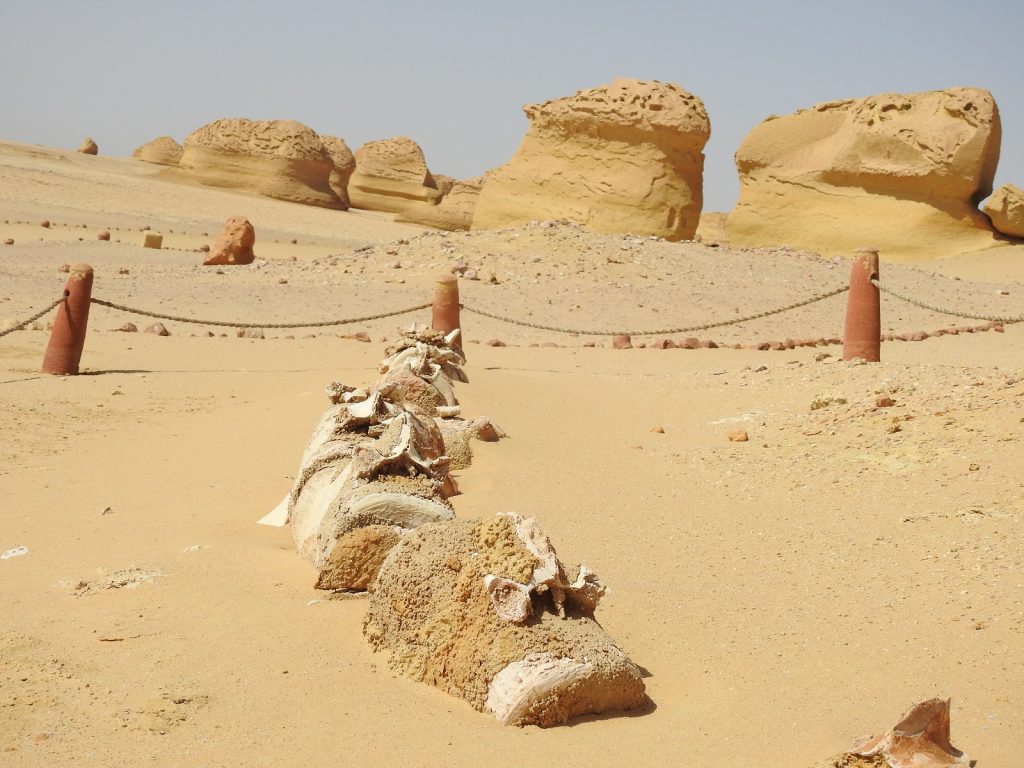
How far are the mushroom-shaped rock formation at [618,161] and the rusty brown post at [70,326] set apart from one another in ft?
42.5

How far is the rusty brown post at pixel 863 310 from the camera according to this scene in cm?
957

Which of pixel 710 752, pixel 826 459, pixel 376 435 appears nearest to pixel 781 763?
pixel 710 752

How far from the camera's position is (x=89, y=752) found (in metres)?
3.03

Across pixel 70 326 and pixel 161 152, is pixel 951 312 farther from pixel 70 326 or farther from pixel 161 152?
pixel 161 152

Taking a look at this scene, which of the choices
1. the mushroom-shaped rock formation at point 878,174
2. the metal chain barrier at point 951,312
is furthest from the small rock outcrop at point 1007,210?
the metal chain barrier at point 951,312

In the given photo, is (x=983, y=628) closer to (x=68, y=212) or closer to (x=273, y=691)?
(x=273, y=691)

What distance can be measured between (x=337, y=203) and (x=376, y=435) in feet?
112

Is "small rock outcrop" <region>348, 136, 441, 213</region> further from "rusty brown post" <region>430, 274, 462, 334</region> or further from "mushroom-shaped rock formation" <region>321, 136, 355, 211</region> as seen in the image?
"rusty brown post" <region>430, 274, 462, 334</region>

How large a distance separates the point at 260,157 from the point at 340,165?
625 cm

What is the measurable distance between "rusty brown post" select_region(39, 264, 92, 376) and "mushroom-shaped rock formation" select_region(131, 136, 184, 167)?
40.0 metres

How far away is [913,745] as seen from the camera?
283 cm

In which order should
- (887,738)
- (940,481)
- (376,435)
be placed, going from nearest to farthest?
1. (887,738)
2. (376,435)
3. (940,481)

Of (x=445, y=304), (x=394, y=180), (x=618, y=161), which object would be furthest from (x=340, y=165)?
(x=445, y=304)

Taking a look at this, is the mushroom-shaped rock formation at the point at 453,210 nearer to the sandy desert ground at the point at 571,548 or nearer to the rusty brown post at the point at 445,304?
the sandy desert ground at the point at 571,548
